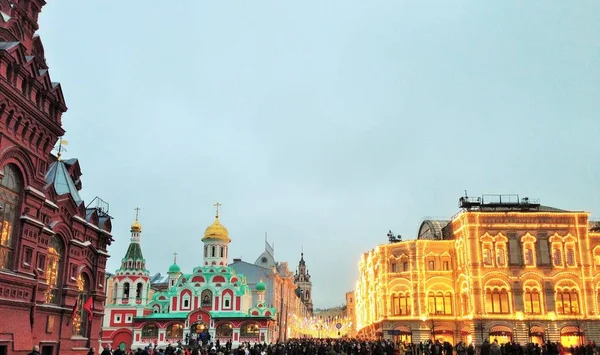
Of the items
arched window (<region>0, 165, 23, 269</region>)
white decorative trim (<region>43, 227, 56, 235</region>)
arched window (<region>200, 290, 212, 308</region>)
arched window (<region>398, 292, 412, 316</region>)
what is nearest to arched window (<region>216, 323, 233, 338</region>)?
arched window (<region>200, 290, 212, 308</region>)

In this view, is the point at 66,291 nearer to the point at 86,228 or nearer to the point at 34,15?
the point at 86,228

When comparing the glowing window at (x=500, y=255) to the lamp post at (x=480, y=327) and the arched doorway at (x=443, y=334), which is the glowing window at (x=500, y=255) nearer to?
the lamp post at (x=480, y=327)

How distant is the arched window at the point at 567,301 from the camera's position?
47.2 m

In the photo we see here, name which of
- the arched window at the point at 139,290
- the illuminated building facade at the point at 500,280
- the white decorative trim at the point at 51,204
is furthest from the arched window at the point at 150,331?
the white decorative trim at the point at 51,204

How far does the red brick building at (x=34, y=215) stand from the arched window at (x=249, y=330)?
3681cm

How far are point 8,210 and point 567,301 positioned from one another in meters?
44.1

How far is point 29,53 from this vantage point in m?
22.3

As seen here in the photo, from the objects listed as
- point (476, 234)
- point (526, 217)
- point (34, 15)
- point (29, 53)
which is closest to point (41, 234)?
point (29, 53)

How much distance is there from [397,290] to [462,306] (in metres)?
6.03

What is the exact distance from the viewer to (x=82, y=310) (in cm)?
2697

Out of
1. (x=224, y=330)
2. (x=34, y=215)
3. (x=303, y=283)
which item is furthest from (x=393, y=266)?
(x=303, y=283)

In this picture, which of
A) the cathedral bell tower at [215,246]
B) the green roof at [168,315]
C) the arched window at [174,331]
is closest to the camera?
the arched window at [174,331]

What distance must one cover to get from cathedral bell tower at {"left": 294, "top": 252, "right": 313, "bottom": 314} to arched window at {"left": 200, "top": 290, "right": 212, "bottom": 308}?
107 m

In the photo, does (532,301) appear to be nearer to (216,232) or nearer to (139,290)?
(216,232)
